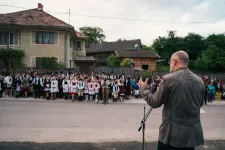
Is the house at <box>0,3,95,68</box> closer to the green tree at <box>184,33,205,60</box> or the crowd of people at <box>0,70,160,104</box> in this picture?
the crowd of people at <box>0,70,160,104</box>

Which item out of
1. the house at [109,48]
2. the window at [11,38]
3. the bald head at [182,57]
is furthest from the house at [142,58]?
the bald head at [182,57]

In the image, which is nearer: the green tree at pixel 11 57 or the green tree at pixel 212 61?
the green tree at pixel 11 57

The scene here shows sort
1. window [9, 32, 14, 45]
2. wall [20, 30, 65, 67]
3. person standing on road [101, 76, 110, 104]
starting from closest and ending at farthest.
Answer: person standing on road [101, 76, 110, 104] → wall [20, 30, 65, 67] → window [9, 32, 14, 45]

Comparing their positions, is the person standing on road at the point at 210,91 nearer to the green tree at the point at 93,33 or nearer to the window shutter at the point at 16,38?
the window shutter at the point at 16,38

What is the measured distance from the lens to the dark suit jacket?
3041 millimetres

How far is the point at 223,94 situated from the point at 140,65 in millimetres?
27025

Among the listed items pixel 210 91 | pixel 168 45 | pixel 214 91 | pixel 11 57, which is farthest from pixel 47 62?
pixel 168 45

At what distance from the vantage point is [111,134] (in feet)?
25.2

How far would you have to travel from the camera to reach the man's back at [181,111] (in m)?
3.04

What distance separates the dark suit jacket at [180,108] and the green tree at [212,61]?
44351mm

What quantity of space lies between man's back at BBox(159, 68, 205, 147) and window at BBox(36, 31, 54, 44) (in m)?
24.3

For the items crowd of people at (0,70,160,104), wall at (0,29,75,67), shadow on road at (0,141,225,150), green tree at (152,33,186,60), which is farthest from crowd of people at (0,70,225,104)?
green tree at (152,33,186,60)

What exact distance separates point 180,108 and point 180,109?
0.04 ft

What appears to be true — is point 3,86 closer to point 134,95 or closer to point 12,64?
point 12,64
